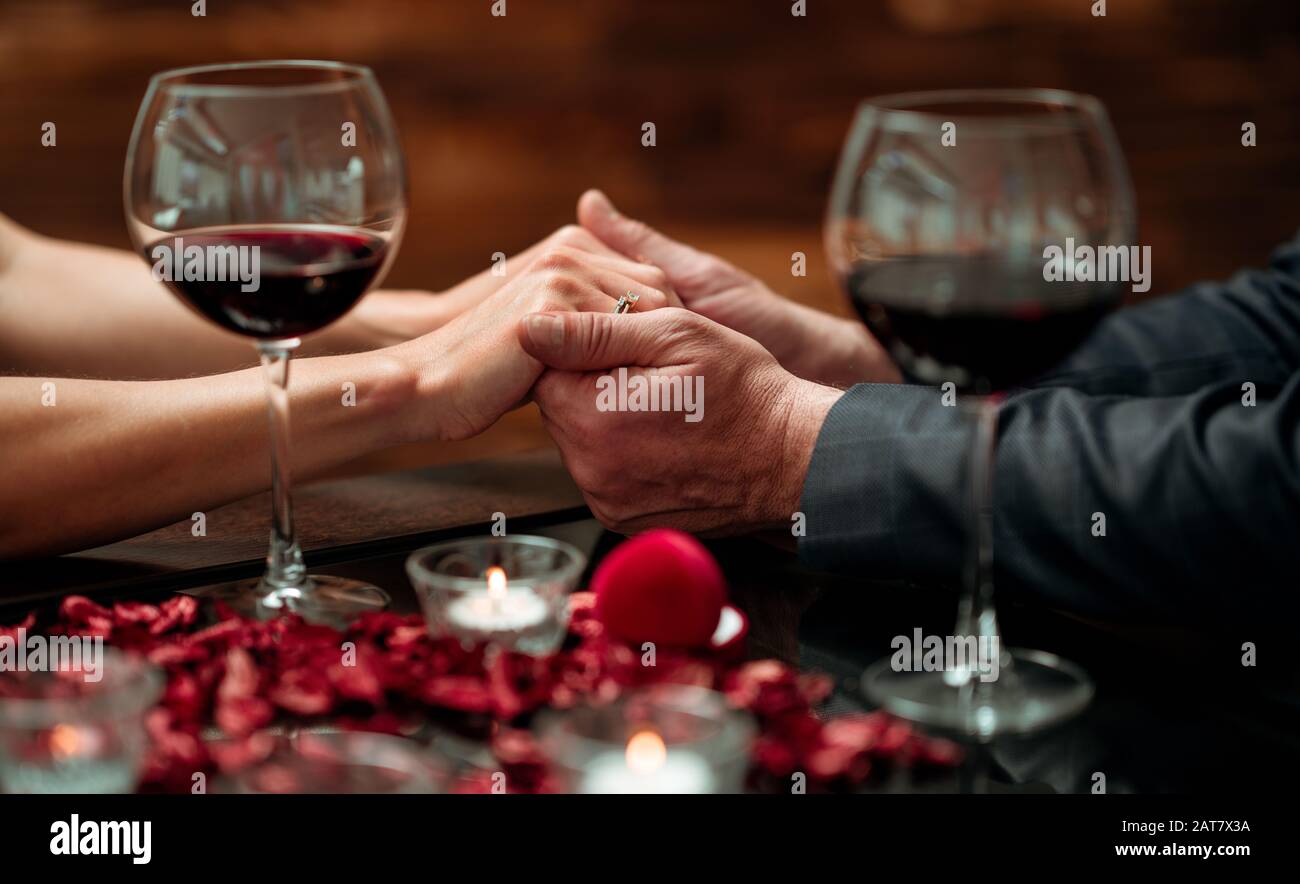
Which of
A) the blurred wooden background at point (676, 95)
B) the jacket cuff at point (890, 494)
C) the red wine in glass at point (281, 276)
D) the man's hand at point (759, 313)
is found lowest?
the jacket cuff at point (890, 494)

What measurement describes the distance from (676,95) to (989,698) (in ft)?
8.77

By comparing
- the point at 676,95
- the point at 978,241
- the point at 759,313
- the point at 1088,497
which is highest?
the point at 676,95

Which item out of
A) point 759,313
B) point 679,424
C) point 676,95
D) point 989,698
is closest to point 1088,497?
point 989,698

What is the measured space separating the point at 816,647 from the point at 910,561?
15cm

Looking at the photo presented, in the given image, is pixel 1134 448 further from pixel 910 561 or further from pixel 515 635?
pixel 515 635

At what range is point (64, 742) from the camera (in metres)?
0.60

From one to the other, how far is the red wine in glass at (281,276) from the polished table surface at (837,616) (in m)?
0.20

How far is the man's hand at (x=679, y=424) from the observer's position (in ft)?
3.57

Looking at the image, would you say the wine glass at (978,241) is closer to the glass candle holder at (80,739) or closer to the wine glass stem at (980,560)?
the wine glass stem at (980,560)

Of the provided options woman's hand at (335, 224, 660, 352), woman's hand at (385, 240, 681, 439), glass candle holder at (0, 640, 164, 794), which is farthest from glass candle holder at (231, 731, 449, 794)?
woman's hand at (335, 224, 660, 352)

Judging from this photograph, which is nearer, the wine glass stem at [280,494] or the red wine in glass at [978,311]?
the red wine in glass at [978,311]

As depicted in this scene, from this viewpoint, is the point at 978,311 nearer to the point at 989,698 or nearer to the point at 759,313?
the point at 989,698

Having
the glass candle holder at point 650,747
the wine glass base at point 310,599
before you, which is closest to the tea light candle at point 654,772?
the glass candle holder at point 650,747
